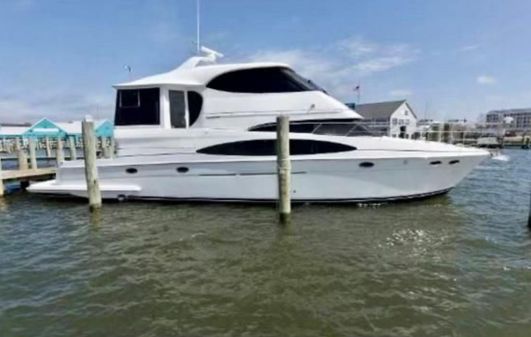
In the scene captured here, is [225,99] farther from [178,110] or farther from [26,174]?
[26,174]

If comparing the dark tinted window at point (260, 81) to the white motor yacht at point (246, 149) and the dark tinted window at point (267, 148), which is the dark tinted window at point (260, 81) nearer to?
the white motor yacht at point (246, 149)

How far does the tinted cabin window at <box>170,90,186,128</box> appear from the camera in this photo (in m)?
11.4

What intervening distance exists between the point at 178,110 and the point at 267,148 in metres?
3.10

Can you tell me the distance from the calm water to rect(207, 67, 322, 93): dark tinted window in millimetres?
3659

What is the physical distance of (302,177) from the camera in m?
10.3

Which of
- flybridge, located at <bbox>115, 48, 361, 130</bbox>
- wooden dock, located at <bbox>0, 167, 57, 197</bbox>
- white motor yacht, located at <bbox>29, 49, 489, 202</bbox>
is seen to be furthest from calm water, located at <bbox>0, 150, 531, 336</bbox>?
wooden dock, located at <bbox>0, 167, 57, 197</bbox>

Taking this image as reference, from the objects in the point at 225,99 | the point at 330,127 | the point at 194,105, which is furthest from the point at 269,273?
the point at 194,105

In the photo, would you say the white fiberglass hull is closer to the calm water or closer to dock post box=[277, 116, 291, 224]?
the calm water

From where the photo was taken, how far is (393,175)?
10.1m

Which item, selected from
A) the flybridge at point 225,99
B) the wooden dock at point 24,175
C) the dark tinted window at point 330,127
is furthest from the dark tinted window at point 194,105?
the wooden dock at point 24,175

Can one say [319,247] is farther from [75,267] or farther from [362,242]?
[75,267]

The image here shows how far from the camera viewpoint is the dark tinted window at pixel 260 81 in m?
11.3

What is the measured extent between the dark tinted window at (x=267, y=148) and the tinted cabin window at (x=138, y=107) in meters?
2.03

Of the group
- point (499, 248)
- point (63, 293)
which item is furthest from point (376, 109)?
point (63, 293)
